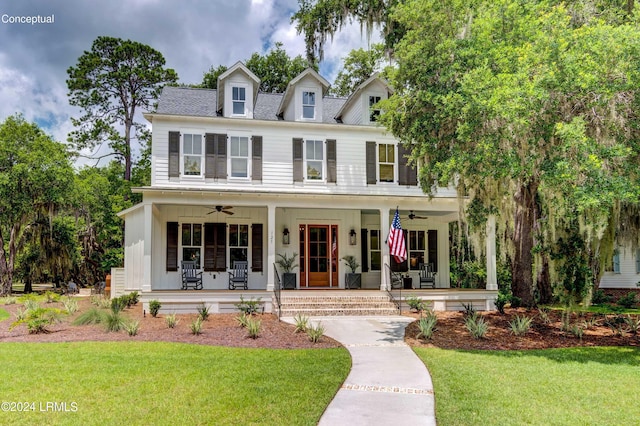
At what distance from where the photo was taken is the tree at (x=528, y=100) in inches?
318

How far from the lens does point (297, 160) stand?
16.5 m

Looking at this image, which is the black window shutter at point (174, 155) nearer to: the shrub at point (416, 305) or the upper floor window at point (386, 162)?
the upper floor window at point (386, 162)

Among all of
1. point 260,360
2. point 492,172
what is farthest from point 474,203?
point 260,360

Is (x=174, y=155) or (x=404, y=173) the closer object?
(x=174, y=155)

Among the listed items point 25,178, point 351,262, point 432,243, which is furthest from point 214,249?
point 25,178

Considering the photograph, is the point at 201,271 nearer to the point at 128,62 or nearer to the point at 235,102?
the point at 235,102

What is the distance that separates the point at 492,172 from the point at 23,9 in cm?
1387

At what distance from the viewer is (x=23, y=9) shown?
1426 cm

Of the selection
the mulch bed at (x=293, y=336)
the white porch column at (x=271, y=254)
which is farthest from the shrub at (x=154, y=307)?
the white porch column at (x=271, y=254)

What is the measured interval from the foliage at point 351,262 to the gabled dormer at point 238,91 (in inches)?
235

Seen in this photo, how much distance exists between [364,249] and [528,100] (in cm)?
1065

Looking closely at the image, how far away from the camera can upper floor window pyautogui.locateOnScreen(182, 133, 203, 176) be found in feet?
51.8

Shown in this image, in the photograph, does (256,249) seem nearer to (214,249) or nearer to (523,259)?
(214,249)

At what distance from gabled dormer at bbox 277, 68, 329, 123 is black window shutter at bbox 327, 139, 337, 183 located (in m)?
0.89
